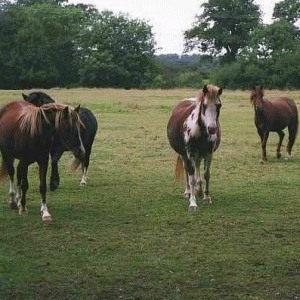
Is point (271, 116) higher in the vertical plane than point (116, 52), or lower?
lower

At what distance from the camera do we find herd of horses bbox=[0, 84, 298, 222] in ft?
26.1

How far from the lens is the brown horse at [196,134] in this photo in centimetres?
850

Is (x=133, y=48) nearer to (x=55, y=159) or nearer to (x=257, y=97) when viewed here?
(x=257, y=97)

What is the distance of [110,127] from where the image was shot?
77.2 ft

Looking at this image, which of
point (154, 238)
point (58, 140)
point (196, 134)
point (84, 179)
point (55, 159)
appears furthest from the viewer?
point (84, 179)

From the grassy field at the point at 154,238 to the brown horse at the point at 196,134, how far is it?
0.42 meters

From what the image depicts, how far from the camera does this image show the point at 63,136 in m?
7.97

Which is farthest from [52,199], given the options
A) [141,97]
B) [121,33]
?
[121,33]

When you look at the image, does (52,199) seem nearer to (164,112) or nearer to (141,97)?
(164,112)

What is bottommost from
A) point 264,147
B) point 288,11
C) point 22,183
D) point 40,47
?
point 264,147

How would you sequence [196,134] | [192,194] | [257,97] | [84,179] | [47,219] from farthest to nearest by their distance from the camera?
[257,97], [84,179], [192,194], [196,134], [47,219]

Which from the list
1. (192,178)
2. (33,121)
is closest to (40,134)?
(33,121)

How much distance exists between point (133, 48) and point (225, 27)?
44.4ft

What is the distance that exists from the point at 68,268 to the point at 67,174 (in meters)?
6.56
